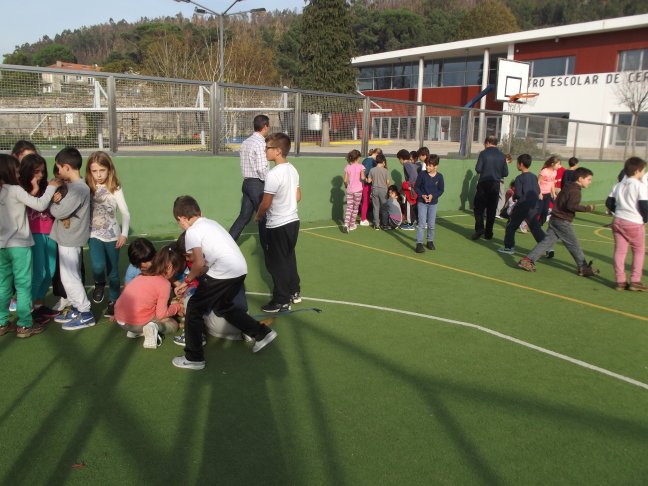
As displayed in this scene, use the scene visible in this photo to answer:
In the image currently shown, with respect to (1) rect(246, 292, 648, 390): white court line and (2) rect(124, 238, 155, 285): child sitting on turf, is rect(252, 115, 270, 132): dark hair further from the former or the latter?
(2) rect(124, 238, 155, 285): child sitting on turf

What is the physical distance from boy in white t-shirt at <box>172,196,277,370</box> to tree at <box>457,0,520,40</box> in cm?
7227

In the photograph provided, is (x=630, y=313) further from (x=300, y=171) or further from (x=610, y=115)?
(x=610, y=115)

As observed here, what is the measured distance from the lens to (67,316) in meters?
5.50

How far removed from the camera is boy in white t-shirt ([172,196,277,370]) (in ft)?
13.9

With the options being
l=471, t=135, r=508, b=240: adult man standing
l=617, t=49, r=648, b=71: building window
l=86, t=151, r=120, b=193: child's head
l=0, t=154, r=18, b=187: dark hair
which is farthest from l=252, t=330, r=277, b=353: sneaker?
l=617, t=49, r=648, b=71: building window

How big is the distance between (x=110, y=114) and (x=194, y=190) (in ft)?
6.85

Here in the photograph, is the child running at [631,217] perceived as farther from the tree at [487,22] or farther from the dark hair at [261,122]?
the tree at [487,22]

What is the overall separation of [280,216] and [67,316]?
2473 millimetres

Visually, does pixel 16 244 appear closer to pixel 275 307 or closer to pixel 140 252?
pixel 140 252

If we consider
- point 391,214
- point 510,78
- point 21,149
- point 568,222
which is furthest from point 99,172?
point 510,78

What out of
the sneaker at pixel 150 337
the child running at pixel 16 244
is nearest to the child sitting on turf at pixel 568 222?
the sneaker at pixel 150 337

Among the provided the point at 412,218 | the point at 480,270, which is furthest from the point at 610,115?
the point at 480,270

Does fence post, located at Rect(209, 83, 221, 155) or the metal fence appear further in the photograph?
fence post, located at Rect(209, 83, 221, 155)

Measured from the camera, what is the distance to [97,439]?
341 centimetres
